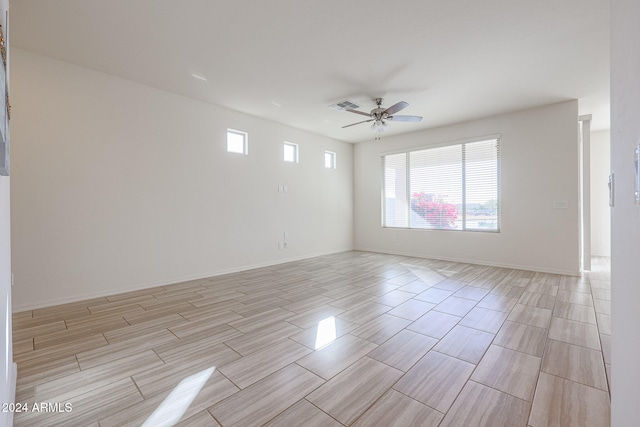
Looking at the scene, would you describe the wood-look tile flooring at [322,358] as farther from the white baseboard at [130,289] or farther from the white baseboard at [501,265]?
the white baseboard at [501,265]

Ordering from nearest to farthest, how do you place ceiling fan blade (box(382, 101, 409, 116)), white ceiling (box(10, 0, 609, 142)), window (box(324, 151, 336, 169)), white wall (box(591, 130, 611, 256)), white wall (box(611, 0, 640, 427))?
1. white wall (box(611, 0, 640, 427))
2. white ceiling (box(10, 0, 609, 142))
3. ceiling fan blade (box(382, 101, 409, 116))
4. white wall (box(591, 130, 611, 256))
5. window (box(324, 151, 336, 169))

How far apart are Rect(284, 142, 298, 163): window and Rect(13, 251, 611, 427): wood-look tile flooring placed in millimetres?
3243

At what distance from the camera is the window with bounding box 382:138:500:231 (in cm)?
543

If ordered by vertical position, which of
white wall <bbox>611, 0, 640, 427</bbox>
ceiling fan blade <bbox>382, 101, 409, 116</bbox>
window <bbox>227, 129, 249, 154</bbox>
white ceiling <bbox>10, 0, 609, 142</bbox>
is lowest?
white wall <bbox>611, 0, 640, 427</bbox>

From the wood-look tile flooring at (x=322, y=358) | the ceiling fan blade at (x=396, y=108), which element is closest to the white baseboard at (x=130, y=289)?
the wood-look tile flooring at (x=322, y=358)

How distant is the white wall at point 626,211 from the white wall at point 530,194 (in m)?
4.81

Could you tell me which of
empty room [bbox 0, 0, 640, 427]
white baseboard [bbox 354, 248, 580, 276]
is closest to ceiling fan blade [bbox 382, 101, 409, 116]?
empty room [bbox 0, 0, 640, 427]

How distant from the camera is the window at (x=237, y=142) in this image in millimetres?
5016

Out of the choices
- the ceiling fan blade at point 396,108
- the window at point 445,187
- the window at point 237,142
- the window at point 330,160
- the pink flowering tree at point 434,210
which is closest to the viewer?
the ceiling fan blade at point 396,108

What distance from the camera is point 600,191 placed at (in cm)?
635

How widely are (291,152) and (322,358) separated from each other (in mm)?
4809

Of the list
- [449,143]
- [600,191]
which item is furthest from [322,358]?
[600,191]

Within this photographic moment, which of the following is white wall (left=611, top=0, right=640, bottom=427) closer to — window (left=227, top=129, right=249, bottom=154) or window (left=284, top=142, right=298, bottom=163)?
window (left=227, top=129, right=249, bottom=154)

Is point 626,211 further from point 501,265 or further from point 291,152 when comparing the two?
point 291,152
